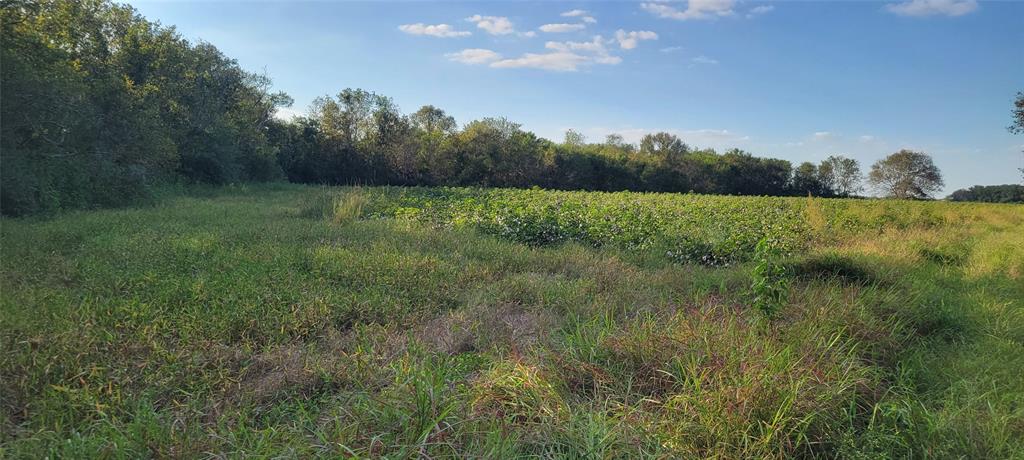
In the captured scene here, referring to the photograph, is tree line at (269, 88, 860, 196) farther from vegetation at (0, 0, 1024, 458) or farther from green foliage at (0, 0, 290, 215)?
vegetation at (0, 0, 1024, 458)

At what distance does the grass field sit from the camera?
290 cm

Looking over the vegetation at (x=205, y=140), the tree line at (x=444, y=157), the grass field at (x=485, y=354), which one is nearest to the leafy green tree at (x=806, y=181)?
the vegetation at (x=205, y=140)

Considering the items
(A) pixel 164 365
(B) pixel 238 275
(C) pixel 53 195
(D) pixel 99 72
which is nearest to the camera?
(A) pixel 164 365

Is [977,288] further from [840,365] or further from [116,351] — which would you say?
[116,351]

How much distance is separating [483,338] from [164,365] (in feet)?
7.64

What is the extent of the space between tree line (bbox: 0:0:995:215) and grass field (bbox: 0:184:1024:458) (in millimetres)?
5923

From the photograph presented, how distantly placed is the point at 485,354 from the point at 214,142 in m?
26.1

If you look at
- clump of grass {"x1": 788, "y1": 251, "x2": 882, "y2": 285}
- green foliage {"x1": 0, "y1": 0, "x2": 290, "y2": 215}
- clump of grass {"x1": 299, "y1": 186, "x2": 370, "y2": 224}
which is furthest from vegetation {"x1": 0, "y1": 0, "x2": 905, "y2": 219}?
clump of grass {"x1": 788, "y1": 251, "x2": 882, "y2": 285}

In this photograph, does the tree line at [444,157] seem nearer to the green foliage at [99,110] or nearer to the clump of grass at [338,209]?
the green foliage at [99,110]

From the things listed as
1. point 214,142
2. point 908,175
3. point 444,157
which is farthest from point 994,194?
point 214,142

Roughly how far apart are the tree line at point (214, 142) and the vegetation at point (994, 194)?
5.43 metres

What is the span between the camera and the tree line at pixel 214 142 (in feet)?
37.8

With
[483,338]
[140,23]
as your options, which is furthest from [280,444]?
[140,23]

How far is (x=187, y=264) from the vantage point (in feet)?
21.0
